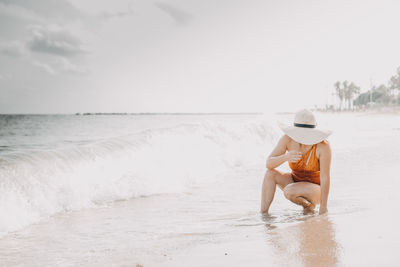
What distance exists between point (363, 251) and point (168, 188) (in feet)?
17.6

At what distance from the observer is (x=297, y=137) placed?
402 centimetres

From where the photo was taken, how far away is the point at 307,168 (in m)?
4.47

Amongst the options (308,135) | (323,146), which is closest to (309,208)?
(323,146)

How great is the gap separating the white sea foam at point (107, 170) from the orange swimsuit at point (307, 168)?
3539 mm

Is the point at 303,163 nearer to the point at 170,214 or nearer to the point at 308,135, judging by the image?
the point at 308,135

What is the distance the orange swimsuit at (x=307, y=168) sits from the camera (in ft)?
14.1

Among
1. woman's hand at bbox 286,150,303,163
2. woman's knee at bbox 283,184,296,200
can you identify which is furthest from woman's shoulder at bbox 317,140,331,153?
woman's knee at bbox 283,184,296,200

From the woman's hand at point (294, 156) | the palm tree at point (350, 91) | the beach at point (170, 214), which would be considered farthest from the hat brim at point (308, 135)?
the palm tree at point (350, 91)

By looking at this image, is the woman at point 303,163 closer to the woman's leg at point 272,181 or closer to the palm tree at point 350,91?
the woman's leg at point 272,181

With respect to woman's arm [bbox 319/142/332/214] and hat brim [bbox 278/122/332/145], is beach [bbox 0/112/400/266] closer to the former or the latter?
woman's arm [bbox 319/142/332/214]

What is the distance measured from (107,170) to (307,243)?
5.82 metres

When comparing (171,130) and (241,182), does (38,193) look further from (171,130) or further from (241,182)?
(171,130)

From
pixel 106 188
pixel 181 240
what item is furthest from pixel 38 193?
pixel 181 240

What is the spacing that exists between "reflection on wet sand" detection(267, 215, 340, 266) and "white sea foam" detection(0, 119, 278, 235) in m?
3.73
